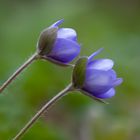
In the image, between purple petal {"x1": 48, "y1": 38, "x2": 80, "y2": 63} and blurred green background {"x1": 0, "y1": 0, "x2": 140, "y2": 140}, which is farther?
blurred green background {"x1": 0, "y1": 0, "x2": 140, "y2": 140}

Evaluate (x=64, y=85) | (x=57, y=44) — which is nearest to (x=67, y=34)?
(x=57, y=44)

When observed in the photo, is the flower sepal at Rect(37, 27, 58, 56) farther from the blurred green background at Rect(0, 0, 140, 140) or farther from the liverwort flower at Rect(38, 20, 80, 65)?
the blurred green background at Rect(0, 0, 140, 140)

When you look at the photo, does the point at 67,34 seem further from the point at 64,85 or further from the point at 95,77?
the point at 64,85

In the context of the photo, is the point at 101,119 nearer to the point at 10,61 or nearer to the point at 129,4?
the point at 10,61

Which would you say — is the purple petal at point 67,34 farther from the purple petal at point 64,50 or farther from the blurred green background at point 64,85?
the blurred green background at point 64,85

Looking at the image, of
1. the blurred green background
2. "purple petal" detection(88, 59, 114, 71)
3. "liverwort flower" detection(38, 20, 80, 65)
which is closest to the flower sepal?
"liverwort flower" detection(38, 20, 80, 65)

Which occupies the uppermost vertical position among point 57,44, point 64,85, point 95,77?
A: point 57,44
